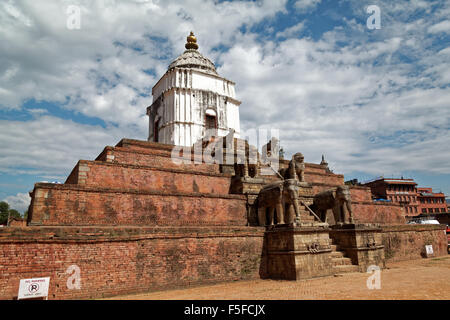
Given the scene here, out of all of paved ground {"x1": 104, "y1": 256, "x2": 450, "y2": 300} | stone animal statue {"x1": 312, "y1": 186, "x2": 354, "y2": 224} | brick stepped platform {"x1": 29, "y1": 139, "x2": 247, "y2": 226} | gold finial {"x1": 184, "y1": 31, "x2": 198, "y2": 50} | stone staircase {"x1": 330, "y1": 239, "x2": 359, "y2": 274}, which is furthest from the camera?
gold finial {"x1": 184, "y1": 31, "x2": 198, "y2": 50}

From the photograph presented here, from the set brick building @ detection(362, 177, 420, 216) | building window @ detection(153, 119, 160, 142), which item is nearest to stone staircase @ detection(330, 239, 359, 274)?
building window @ detection(153, 119, 160, 142)

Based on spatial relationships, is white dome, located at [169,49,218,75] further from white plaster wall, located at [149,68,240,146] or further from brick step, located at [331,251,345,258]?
brick step, located at [331,251,345,258]

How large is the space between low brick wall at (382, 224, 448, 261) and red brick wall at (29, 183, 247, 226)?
8.76 m

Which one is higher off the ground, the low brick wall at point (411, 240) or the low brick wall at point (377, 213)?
the low brick wall at point (377, 213)

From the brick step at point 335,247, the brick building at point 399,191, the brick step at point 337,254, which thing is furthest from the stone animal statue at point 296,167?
the brick building at point 399,191

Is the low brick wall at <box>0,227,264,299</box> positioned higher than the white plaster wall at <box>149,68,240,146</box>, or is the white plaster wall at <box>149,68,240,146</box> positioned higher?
the white plaster wall at <box>149,68,240,146</box>

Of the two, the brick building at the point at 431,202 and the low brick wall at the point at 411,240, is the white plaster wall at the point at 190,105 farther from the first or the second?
the brick building at the point at 431,202

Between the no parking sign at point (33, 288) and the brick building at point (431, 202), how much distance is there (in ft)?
227

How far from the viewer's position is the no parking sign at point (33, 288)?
7.52 meters

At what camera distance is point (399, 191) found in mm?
58906

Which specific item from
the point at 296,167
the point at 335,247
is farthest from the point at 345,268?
the point at 296,167

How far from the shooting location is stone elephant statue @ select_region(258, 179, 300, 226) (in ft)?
44.3
